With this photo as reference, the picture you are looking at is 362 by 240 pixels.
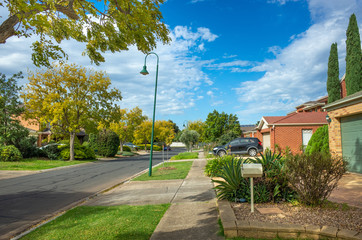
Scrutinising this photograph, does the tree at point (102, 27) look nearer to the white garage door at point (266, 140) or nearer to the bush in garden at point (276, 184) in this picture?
the bush in garden at point (276, 184)

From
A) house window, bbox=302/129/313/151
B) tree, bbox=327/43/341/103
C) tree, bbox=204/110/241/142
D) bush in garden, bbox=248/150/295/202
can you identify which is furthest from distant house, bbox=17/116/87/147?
tree, bbox=327/43/341/103

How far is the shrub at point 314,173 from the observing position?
453cm

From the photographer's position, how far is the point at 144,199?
6.91 meters

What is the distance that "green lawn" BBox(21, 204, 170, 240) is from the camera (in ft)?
13.6

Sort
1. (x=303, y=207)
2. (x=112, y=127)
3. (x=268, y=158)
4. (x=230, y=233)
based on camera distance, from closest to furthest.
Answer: (x=230, y=233), (x=303, y=207), (x=268, y=158), (x=112, y=127)

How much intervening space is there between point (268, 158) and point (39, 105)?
2287 cm

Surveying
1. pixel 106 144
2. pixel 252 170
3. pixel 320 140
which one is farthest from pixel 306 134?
pixel 106 144

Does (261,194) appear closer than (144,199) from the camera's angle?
Yes

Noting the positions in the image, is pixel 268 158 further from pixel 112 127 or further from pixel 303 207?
pixel 112 127

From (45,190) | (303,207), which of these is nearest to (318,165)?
(303,207)

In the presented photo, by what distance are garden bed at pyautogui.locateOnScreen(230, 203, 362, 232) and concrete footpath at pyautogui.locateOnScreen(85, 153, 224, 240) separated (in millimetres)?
674

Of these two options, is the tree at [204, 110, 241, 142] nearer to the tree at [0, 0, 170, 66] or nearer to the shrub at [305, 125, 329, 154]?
the shrub at [305, 125, 329, 154]

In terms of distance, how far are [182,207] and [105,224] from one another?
1849 millimetres

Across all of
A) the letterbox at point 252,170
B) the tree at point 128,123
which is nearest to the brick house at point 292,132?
the letterbox at point 252,170
